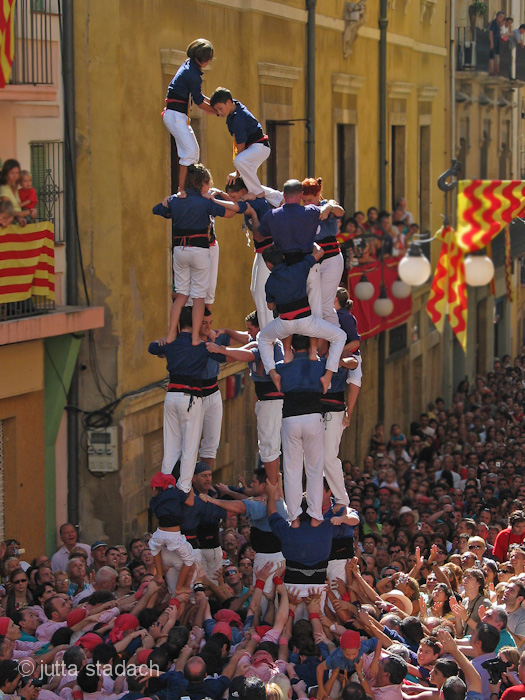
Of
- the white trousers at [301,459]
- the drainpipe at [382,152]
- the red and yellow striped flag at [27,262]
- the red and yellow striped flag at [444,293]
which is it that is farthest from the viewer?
the drainpipe at [382,152]

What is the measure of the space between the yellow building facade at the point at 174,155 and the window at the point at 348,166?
3 centimetres

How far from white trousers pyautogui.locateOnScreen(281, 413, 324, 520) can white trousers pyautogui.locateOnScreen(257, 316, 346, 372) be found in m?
0.53

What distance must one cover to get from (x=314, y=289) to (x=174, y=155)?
6453 millimetres

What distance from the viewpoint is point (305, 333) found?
1194 cm

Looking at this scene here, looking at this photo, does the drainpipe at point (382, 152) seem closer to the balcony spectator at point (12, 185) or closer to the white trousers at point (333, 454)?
the balcony spectator at point (12, 185)

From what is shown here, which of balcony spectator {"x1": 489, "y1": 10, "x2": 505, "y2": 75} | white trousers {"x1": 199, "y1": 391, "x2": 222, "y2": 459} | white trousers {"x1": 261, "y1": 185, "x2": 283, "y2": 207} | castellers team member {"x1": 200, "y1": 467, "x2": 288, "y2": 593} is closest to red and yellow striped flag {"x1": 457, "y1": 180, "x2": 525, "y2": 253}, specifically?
white trousers {"x1": 261, "y1": 185, "x2": 283, "y2": 207}

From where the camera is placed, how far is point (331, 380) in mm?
12227

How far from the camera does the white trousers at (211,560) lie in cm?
1304

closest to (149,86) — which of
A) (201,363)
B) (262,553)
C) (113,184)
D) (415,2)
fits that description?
(113,184)

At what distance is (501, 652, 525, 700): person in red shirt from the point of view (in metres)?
9.92

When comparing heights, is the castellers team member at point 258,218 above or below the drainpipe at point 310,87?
below

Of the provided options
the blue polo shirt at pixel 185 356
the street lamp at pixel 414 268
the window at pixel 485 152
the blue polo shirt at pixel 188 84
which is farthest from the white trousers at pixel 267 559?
the window at pixel 485 152

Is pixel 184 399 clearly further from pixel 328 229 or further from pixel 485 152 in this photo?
pixel 485 152

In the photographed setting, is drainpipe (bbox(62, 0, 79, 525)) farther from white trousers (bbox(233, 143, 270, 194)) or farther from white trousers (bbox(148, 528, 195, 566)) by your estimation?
white trousers (bbox(148, 528, 195, 566))
